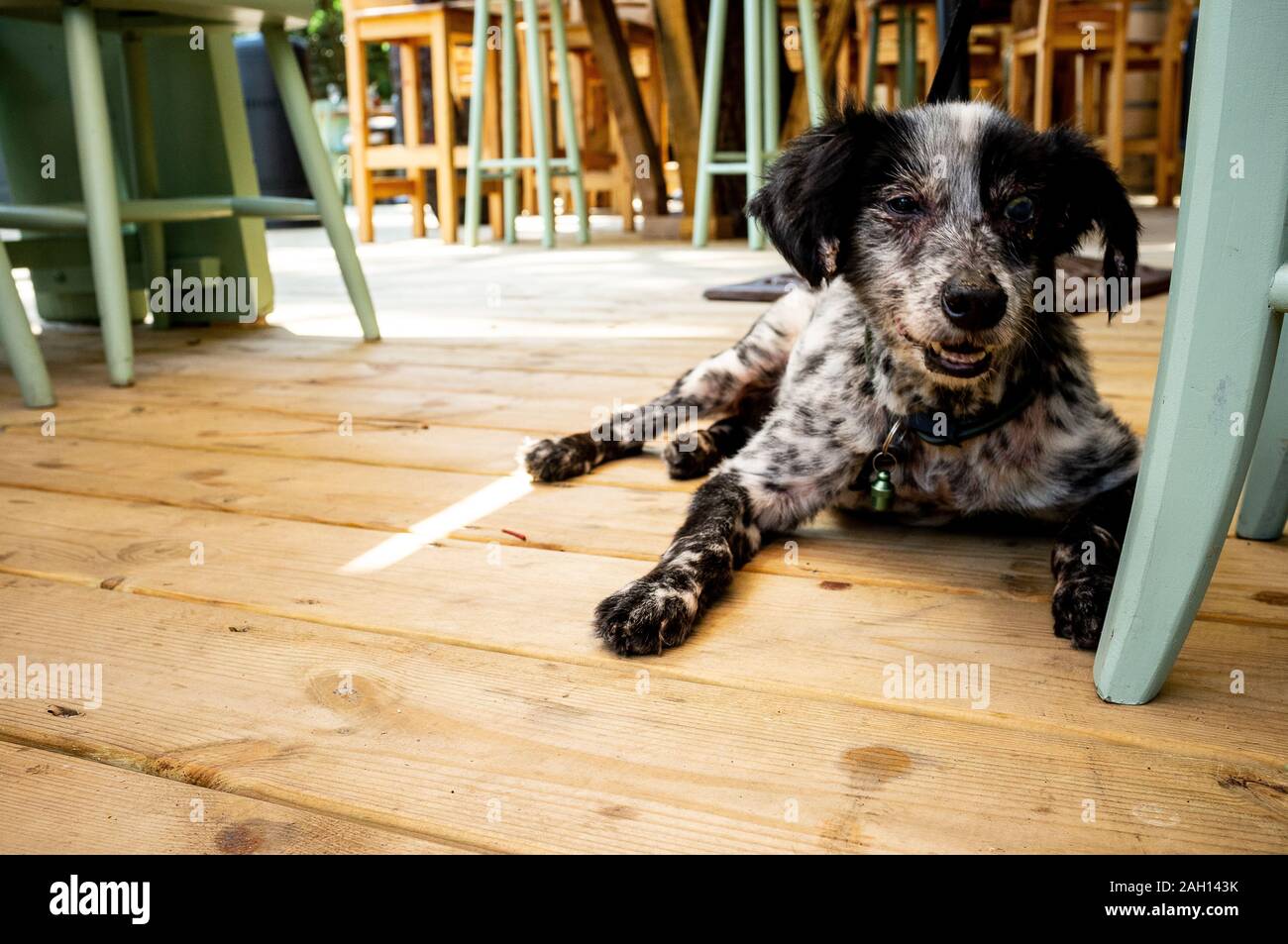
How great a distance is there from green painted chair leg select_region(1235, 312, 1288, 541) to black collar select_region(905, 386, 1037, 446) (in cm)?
32

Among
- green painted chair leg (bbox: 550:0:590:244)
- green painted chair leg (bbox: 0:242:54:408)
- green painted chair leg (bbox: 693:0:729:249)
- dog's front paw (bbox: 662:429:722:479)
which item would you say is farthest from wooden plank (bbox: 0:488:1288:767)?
green painted chair leg (bbox: 550:0:590:244)

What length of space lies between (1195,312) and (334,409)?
6.88ft

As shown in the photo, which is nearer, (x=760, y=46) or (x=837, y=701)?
(x=837, y=701)

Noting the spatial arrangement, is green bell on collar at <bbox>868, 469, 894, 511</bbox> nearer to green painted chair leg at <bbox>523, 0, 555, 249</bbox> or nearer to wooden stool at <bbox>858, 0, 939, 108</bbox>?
wooden stool at <bbox>858, 0, 939, 108</bbox>

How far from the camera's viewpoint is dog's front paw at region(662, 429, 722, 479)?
224 cm

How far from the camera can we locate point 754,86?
5867 millimetres

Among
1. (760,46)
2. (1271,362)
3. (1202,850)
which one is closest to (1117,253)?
(1271,362)

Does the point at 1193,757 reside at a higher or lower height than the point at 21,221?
lower

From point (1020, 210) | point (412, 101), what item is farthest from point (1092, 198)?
A: point (412, 101)

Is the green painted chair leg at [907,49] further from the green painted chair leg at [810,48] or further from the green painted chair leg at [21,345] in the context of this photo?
the green painted chair leg at [21,345]

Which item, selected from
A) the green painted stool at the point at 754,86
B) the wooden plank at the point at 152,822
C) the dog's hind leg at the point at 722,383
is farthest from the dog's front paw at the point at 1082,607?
the green painted stool at the point at 754,86

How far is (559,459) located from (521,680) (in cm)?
92

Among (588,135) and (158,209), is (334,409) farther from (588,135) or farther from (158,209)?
(588,135)

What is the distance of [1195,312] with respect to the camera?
42.9 inches
